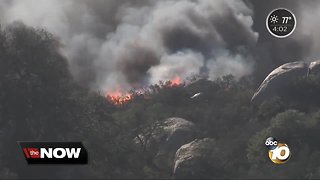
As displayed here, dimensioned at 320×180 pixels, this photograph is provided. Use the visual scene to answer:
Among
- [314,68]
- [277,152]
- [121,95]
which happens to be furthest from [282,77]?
[277,152]

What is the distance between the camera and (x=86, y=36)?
60.2m

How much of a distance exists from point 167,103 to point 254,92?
8893mm

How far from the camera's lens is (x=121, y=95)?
5378 centimetres

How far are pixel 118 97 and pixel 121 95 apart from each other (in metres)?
1.09

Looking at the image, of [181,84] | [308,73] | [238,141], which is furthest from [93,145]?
[308,73]

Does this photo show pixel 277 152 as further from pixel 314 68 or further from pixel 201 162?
pixel 314 68

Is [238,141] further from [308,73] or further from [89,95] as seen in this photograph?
[308,73]

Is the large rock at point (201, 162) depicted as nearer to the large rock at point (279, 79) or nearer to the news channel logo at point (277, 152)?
the large rock at point (279, 79)
